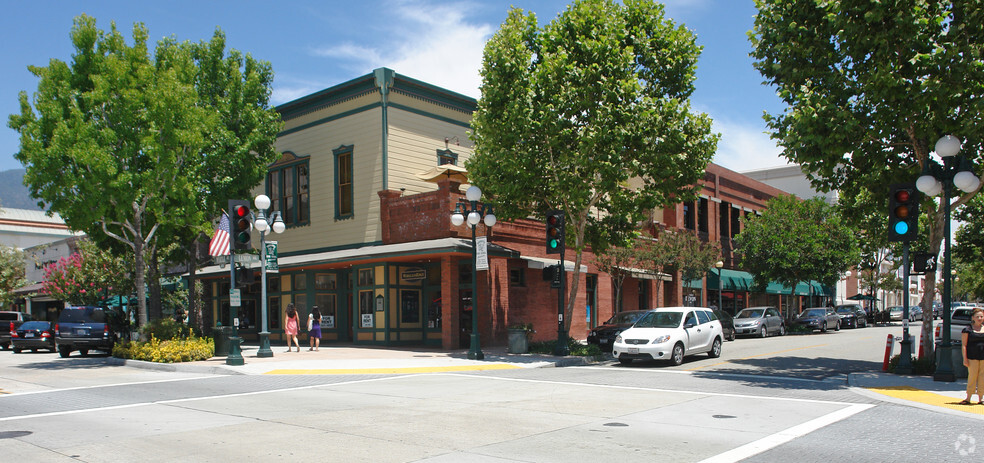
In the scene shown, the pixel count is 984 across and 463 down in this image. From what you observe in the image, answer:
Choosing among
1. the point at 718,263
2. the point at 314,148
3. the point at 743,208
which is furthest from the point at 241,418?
the point at 743,208

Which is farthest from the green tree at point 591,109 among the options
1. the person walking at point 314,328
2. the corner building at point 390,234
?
the person walking at point 314,328

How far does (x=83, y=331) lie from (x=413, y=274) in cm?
1150

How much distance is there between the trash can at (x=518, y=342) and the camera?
22.8m

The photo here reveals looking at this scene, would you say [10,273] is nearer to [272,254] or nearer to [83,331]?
[83,331]

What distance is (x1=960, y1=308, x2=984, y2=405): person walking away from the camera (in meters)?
11.3

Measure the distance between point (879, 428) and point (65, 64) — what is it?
23850 mm

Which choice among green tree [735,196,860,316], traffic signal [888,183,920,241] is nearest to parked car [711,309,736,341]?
green tree [735,196,860,316]

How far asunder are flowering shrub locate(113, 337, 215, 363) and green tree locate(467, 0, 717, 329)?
975 cm

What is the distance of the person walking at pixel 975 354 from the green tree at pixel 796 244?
3001cm

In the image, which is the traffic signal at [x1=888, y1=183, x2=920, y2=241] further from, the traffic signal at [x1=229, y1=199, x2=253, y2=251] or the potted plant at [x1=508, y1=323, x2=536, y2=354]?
the traffic signal at [x1=229, y1=199, x2=253, y2=251]

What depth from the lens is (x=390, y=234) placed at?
87.5 feet

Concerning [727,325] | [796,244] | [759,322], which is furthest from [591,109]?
[796,244]

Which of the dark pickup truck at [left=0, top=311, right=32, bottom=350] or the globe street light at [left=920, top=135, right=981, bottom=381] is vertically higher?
the globe street light at [left=920, top=135, right=981, bottom=381]

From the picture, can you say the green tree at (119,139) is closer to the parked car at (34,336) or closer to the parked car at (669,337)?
the parked car at (34,336)
